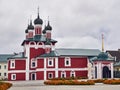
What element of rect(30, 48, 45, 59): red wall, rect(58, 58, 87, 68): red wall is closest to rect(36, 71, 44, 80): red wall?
rect(30, 48, 45, 59): red wall

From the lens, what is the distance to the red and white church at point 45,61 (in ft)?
223

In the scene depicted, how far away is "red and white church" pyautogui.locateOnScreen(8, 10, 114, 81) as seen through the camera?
223ft

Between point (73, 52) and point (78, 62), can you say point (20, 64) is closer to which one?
point (73, 52)

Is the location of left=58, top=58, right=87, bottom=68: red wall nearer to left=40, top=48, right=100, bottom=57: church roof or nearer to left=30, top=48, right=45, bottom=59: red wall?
left=40, top=48, right=100, bottom=57: church roof

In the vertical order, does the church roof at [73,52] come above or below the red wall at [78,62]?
above

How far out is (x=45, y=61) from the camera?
67.4 metres

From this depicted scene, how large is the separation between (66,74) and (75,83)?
1099 inches

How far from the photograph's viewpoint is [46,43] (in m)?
69.4

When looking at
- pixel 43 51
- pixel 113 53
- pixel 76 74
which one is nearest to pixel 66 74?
pixel 76 74

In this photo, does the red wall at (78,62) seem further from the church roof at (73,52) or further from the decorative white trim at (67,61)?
the church roof at (73,52)

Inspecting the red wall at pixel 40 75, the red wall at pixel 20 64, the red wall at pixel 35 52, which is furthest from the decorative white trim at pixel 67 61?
the red wall at pixel 20 64

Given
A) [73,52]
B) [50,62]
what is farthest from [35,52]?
[73,52]

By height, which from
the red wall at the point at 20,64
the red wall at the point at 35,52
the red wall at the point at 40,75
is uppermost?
the red wall at the point at 35,52

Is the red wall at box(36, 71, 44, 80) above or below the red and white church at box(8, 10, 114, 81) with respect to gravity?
below
